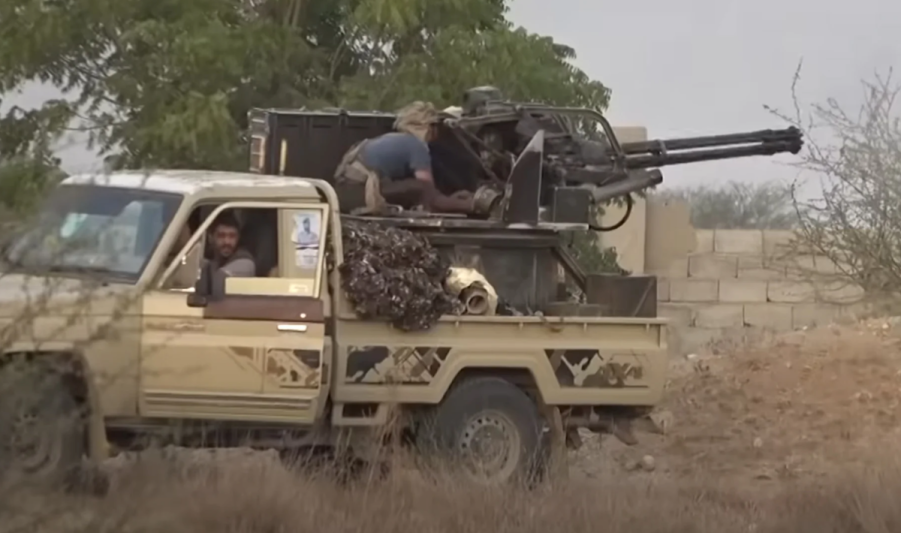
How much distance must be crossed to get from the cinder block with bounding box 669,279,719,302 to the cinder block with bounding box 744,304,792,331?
0.53 metres

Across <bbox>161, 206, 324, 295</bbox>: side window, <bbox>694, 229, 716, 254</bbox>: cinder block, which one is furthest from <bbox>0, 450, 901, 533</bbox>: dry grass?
<bbox>694, 229, 716, 254</bbox>: cinder block

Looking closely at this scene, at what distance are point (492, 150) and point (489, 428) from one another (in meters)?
2.29

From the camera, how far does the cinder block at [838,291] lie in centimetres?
1538

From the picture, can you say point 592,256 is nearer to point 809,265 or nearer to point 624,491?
point 809,265

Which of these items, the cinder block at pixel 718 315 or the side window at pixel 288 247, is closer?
the side window at pixel 288 247

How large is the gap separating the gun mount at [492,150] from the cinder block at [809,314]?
9893mm

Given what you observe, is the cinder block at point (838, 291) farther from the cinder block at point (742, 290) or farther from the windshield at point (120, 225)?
the windshield at point (120, 225)

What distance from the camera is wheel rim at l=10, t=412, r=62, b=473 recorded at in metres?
6.62

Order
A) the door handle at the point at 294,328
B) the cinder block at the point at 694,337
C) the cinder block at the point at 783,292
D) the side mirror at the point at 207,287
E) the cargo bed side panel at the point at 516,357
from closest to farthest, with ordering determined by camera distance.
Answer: the side mirror at the point at 207,287
the door handle at the point at 294,328
the cargo bed side panel at the point at 516,357
the cinder block at the point at 694,337
the cinder block at the point at 783,292

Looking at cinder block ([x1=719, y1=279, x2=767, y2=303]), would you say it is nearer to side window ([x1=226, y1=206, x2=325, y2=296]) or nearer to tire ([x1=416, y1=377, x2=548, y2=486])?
tire ([x1=416, y1=377, x2=548, y2=486])

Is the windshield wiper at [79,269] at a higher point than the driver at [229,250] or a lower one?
lower

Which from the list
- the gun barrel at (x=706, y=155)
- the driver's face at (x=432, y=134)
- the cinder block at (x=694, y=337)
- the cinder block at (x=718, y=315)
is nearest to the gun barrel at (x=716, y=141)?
the gun barrel at (x=706, y=155)

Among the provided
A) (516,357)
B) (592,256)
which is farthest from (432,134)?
(592,256)

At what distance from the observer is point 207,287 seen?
963 centimetres
